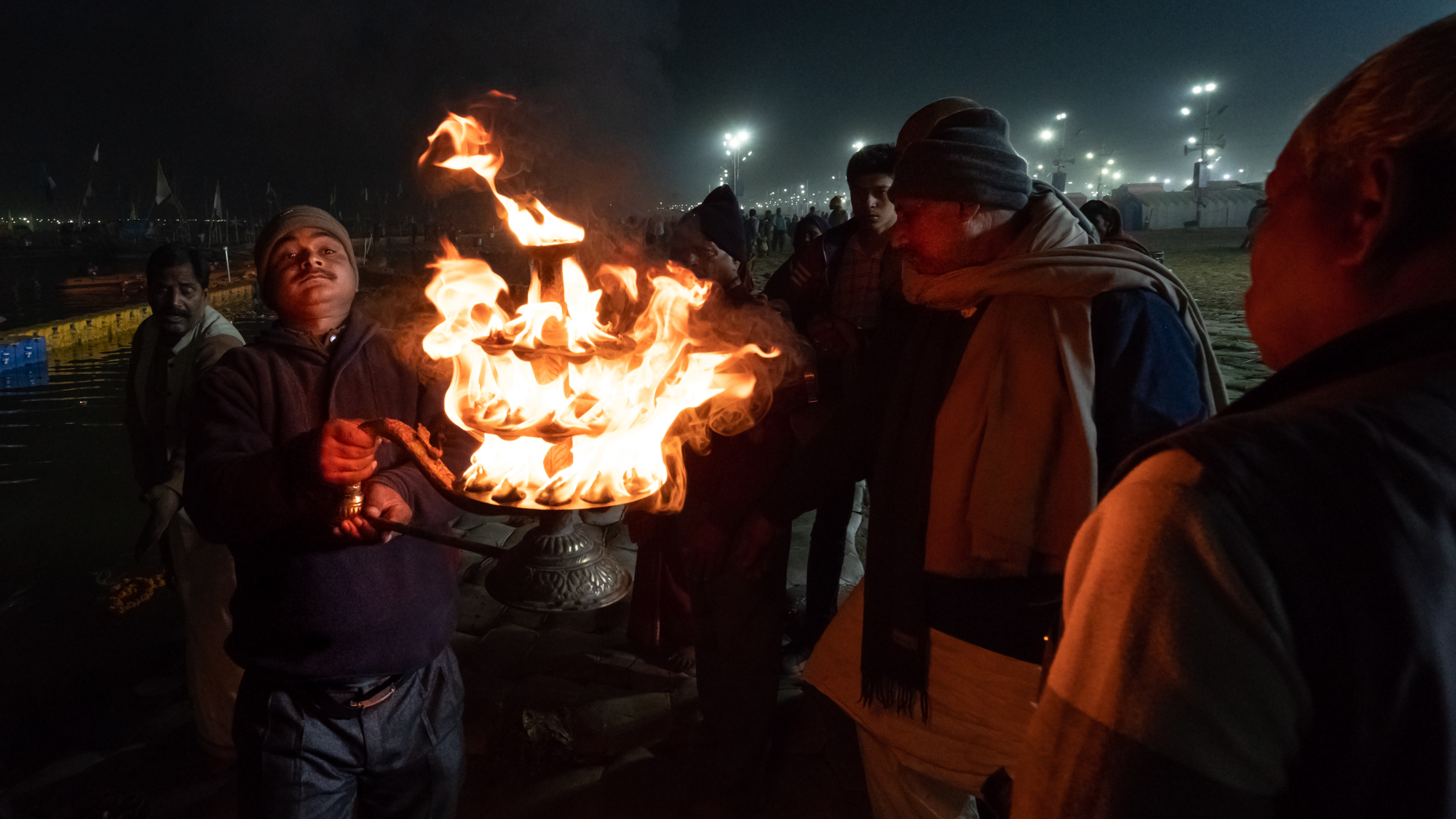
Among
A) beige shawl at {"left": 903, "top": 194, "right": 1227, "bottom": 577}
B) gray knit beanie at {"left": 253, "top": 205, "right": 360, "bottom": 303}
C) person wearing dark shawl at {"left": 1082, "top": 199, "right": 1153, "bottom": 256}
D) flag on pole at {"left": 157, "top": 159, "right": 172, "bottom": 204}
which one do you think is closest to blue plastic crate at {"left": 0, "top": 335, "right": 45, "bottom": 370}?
gray knit beanie at {"left": 253, "top": 205, "right": 360, "bottom": 303}

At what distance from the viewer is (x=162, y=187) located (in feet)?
101

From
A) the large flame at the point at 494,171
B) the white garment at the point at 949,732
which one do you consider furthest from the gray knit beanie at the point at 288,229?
the white garment at the point at 949,732

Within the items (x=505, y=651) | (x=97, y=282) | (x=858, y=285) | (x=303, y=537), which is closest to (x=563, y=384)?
(x=303, y=537)

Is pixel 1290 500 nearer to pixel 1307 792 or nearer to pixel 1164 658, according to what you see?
pixel 1164 658

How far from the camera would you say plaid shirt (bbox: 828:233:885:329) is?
4.47 metres

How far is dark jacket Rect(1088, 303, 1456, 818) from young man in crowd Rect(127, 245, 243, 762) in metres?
4.25

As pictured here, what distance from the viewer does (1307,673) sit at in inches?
30.2

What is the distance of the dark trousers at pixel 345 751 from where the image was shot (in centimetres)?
214

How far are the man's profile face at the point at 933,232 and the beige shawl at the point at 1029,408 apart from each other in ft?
0.67

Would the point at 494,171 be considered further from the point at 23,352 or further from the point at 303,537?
the point at 23,352

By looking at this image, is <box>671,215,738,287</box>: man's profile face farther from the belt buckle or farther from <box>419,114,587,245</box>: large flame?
the belt buckle

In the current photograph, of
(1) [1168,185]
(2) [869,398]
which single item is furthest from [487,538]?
(1) [1168,185]

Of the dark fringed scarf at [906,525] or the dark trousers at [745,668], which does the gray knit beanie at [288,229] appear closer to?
the dark fringed scarf at [906,525]

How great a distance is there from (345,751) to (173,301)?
3.28 metres
